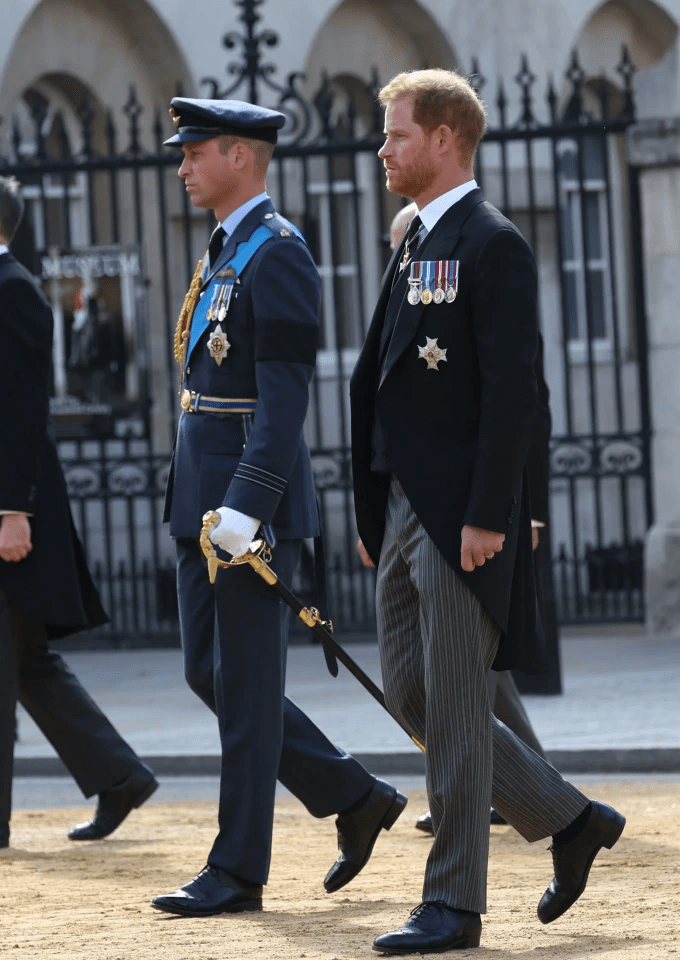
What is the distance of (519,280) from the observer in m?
4.03

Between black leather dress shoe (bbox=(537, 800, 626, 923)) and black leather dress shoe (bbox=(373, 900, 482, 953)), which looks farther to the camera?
black leather dress shoe (bbox=(537, 800, 626, 923))

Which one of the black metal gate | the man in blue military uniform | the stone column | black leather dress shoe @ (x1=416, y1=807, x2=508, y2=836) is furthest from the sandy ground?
the stone column

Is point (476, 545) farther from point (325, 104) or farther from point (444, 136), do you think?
point (325, 104)

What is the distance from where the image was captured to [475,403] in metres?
4.11

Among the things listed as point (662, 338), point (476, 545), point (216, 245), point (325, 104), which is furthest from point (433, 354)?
point (662, 338)

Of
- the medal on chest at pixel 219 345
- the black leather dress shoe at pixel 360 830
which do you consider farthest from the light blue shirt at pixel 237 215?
the black leather dress shoe at pixel 360 830

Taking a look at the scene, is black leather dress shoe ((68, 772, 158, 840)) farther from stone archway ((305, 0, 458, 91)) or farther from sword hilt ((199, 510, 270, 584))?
stone archway ((305, 0, 458, 91))

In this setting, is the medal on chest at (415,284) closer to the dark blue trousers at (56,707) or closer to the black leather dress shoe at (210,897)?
the black leather dress shoe at (210,897)

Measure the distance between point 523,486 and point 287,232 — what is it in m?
0.94

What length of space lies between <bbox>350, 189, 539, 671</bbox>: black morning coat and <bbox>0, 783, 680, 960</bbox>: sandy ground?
64 cm

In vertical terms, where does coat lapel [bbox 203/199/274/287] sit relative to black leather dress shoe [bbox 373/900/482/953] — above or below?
above

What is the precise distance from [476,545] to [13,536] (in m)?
2.10

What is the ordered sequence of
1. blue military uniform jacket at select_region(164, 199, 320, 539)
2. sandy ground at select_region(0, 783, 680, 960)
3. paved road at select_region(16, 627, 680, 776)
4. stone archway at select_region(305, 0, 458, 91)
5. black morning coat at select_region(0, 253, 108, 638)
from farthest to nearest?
stone archway at select_region(305, 0, 458, 91), paved road at select_region(16, 627, 680, 776), black morning coat at select_region(0, 253, 108, 638), blue military uniform jacket at select_region(164, 199, 320, 539), sandy ground at select_region(0, 783, 680, 960)

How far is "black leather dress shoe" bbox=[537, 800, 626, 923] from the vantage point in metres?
4.17
